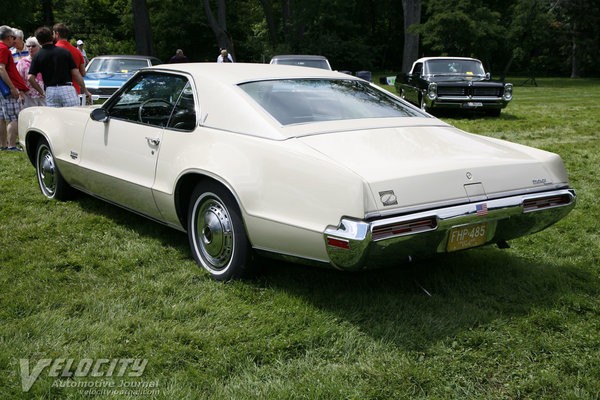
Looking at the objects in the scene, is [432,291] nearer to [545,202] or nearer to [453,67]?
[545,202]

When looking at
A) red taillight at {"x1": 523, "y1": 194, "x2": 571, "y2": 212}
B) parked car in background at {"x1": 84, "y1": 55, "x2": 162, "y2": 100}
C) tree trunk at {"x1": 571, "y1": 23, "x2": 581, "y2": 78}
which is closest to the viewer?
red taillight at {"x1": 523, "y1": 194, "x2": 571, "y2": 212}

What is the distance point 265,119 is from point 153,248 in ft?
5.09

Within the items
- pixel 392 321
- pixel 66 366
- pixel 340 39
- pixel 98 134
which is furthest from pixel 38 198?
pixel 340 39

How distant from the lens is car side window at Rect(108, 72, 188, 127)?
4.43 metres

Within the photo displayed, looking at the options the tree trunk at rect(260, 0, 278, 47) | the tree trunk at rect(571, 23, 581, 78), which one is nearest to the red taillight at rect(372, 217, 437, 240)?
the tree trunk at rect(260, 0, 278, 47)

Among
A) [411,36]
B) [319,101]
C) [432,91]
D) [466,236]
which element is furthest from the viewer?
[411,36]

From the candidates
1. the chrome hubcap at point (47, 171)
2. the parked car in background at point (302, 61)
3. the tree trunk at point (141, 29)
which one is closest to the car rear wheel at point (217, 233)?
the chrome hubcap at point (47, 171)

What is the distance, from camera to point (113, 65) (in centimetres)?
1492

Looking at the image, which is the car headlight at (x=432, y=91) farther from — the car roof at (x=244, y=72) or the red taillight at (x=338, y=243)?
the red taillight at (x=338, y=243)

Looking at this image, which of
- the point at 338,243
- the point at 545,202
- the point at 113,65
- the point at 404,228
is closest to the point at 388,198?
the point at 404,228

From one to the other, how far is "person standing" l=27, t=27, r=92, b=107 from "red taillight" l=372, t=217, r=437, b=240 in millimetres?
5927

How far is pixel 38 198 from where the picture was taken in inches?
237

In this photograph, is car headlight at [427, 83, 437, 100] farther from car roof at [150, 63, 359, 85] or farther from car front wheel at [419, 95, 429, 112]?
car roof at [150, 63, 359, 85]

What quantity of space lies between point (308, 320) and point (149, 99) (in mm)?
2321
